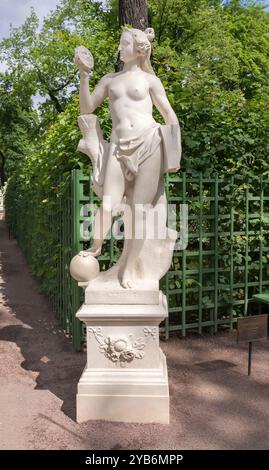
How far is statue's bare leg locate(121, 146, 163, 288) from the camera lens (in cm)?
339

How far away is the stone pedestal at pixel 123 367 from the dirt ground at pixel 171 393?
0.33 ft

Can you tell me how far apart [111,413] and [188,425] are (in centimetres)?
62

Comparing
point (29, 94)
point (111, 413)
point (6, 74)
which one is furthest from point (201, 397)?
point (6, 74)

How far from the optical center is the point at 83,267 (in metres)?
3.46

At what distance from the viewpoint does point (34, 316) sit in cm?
675

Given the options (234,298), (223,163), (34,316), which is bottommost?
(34,316)

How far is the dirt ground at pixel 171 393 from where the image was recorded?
309 centimetres

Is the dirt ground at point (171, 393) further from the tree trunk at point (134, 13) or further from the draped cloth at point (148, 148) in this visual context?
the tree trunk at point (134, 13)

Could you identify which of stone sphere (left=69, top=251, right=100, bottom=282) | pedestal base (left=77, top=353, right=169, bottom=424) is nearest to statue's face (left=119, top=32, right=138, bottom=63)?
stone sphere (left=69, top=251, right=100, bottom=282)

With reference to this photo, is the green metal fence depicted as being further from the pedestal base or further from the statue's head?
the statue's head

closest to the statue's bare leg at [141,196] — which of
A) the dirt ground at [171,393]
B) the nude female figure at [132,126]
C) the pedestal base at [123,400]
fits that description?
the nude female figure at [132,126]

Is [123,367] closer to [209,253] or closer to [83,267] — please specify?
[83,267]

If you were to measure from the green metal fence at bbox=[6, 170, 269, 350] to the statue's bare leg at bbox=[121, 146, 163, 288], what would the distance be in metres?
1.50

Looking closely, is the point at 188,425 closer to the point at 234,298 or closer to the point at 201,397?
the point at 201,397
